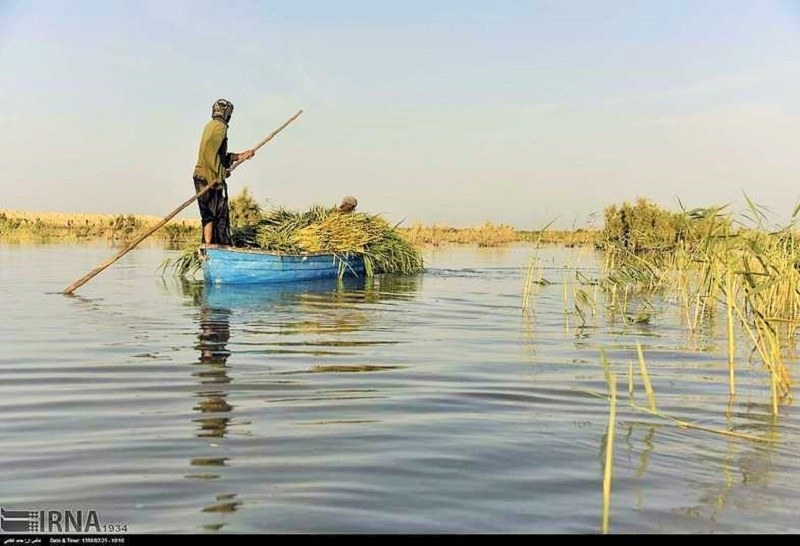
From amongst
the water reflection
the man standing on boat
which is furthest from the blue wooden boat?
the water reflection

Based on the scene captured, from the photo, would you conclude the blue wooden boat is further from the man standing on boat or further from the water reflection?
the water reflection

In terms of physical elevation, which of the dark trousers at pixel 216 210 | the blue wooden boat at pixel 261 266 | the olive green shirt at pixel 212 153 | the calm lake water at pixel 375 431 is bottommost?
the calm lake water at pixel 375 431

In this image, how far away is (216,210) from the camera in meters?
13.0

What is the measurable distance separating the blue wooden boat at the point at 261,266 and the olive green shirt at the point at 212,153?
105 centimetres

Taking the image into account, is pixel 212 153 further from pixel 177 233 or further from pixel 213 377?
Answer: pixel 177 233

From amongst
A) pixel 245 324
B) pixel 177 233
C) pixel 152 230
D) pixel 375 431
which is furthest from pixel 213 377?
pixel 177 233

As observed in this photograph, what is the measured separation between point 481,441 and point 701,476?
90 cm

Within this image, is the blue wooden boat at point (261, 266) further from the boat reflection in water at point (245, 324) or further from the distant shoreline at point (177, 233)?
the distant shoreline at point (177, 233)

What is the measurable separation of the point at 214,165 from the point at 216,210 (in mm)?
776

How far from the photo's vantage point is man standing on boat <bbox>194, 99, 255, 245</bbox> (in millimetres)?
12477

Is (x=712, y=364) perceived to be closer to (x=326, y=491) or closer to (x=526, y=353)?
(x=526, y=353)

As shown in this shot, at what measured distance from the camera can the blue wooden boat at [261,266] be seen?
12.9 metres

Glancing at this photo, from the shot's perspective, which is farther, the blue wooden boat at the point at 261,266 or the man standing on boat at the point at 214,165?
the blue wooden boat at the point at 261,266

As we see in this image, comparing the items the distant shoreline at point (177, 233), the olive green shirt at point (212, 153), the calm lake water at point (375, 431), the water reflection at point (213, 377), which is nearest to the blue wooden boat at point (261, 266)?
the olive green shirt at point (212, 153)
